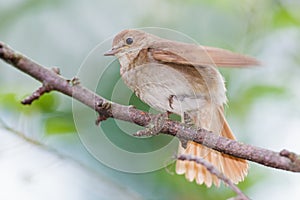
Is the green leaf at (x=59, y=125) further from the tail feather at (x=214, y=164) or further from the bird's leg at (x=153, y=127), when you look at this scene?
the bird's leg at (x=153, y=127)

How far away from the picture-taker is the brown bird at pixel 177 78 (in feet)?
4.70

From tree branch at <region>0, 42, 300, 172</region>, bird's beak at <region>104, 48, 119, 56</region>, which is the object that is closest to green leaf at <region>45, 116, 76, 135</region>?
bird's beak at <region>104, 48, 119, 56</region>

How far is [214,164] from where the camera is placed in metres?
1.71

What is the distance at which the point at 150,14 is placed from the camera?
2.45 m

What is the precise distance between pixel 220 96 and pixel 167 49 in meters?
0.24

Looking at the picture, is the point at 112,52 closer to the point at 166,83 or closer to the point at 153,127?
the point at 166,83

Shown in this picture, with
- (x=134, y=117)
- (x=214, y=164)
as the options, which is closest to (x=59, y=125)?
(x=214, y=164)

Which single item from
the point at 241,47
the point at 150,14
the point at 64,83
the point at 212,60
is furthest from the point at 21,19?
the point at 64,83

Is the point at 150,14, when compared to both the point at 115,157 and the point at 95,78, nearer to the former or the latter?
the point at 95,78

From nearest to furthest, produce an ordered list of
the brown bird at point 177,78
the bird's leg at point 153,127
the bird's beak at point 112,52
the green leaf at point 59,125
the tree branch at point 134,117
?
1. the tree branch at point 134,117
2. the bird's leg at point 153,127
3. the brown bird at point 177,78
4. the bird's beak at point 112,52
5. the green leaf at point 59,125

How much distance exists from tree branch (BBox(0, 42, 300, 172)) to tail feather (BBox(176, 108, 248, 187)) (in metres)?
0.32

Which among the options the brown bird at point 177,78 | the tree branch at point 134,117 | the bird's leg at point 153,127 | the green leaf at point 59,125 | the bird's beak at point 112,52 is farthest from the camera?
the green leaf at point 59,125

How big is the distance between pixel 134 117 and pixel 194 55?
26 centimetres

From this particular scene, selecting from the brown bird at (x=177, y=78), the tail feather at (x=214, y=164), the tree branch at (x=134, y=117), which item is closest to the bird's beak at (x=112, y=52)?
the brown bird at (x=177, y=78)
